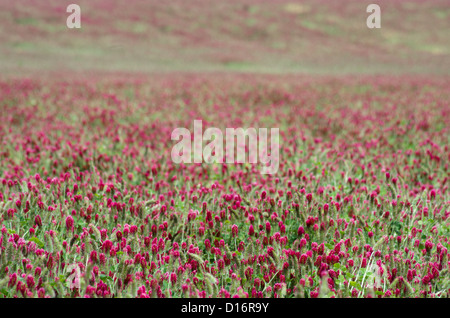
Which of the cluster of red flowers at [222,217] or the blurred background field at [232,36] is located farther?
the blurred background field at [232,36]

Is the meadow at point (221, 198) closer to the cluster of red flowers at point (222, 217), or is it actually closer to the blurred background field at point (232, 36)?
the cluster of red flowers at point (222, 217)

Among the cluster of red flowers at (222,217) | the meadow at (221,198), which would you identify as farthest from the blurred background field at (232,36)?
the cluster of red flowers at (222,217)

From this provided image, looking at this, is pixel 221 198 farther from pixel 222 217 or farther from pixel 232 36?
pixel 232 36

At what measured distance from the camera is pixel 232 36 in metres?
46.3

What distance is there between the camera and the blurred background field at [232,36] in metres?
32.2

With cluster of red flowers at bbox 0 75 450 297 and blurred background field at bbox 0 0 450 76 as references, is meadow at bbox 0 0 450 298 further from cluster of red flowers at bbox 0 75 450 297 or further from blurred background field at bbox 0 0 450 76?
blurred background field at bbox 0 0 450 76

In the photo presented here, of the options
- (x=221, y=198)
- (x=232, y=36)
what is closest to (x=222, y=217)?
(x=221, y=198)

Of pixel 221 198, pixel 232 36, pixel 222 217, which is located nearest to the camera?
pixel 222 217

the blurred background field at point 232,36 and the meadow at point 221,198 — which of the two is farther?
the blurred background field at point 232,36

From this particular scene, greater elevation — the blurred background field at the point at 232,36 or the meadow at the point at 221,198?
the blurred background field at the point at 232,36

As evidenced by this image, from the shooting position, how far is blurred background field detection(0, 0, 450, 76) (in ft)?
105

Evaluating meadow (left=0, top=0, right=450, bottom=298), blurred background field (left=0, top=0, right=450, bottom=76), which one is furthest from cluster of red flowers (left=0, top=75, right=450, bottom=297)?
blurred background field (left=0, top=0, right=450, bottom=76)
